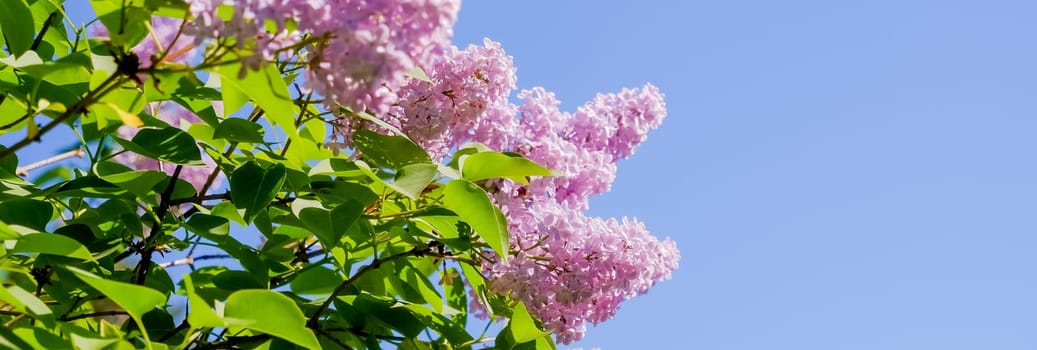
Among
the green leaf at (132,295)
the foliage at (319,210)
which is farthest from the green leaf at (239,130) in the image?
the green leaf at (132,295)

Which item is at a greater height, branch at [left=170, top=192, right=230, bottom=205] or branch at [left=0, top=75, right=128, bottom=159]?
branch at [left=170, top=192, right=230, bottom=205]

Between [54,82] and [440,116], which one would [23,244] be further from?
[440,116]

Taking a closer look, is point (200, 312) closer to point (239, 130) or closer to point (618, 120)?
point (239, 130)

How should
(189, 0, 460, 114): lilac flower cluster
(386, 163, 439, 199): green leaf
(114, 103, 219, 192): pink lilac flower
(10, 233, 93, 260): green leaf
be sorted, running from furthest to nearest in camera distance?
(114, 103, 219, 192): pink lilac flower, (386, 163, 439, 199): green leaf, (10, 233, 93, 260): green leaf, (189, 0, 460, 114): lilac flower cluster

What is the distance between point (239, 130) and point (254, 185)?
0.13 meters

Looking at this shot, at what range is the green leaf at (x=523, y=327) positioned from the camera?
1.61 metres

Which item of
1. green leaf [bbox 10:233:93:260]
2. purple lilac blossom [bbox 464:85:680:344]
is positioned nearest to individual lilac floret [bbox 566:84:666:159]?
purple lilac blossom [bbox 464:85:680:344]

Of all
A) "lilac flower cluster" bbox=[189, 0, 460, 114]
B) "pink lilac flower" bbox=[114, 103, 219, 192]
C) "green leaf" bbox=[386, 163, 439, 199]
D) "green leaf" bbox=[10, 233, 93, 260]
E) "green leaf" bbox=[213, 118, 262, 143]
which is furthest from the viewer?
"pink lilac flower" bbox=[114, 103, 219, 192]

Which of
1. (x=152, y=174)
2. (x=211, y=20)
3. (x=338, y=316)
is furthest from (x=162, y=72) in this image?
(x=338, y=316)

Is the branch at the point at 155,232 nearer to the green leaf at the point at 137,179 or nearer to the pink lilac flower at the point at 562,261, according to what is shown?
the green leaf at the point at 137,179

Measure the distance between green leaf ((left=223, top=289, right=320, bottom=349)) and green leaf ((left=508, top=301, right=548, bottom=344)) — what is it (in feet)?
1.39

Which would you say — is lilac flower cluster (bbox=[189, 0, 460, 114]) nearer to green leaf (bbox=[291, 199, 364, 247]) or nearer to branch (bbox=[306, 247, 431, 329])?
green leaf (bbox=[291, 199, 364, 247])

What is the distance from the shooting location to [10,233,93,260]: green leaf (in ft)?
4.27

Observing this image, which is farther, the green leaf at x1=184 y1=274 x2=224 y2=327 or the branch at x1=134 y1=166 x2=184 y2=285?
the branch at x1=134 y1=166 x2=184 y2=285
